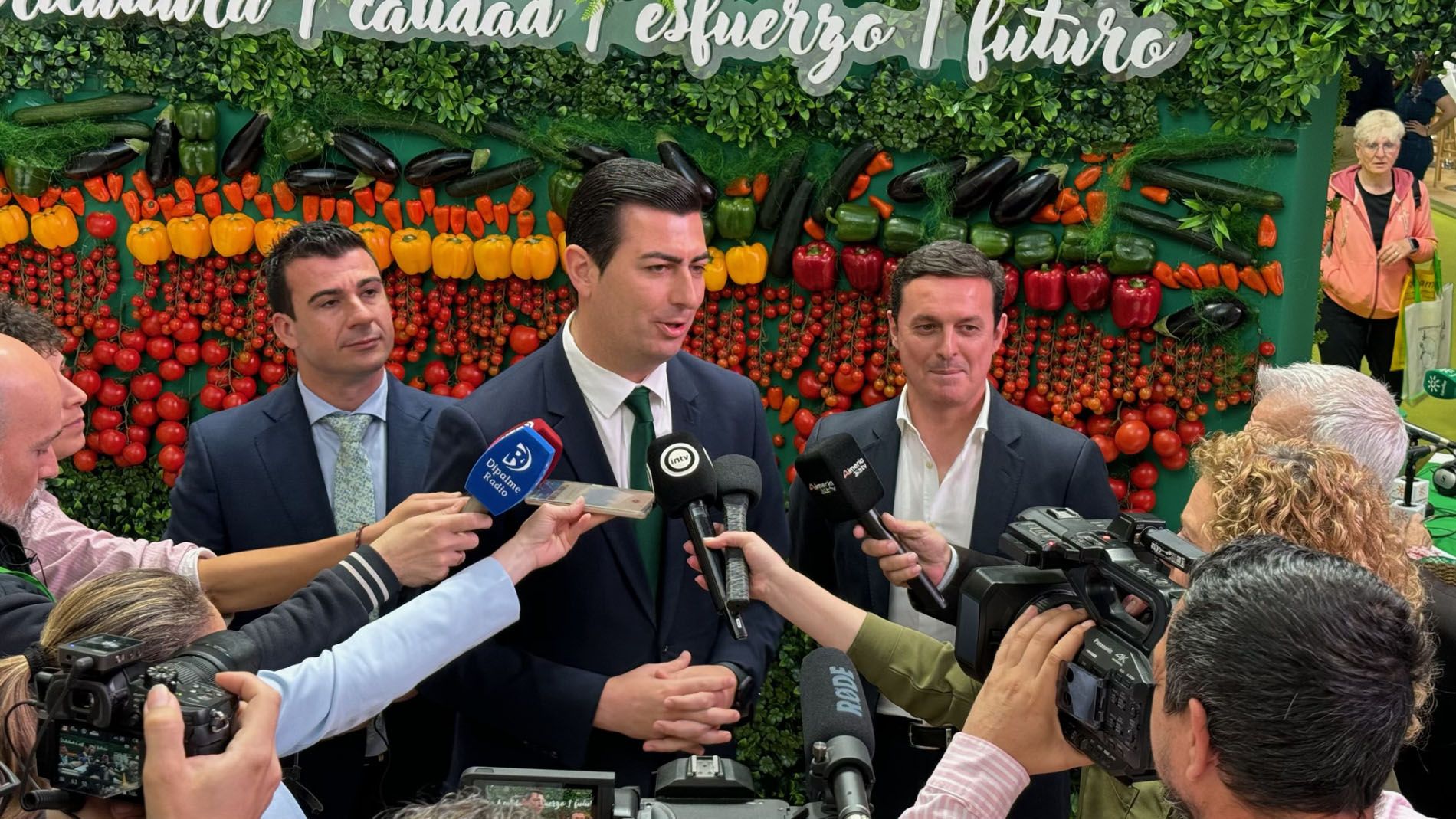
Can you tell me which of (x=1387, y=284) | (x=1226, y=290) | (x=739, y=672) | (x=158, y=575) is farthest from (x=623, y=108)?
(x=1387, y=284)

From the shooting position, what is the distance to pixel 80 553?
2.91 metres

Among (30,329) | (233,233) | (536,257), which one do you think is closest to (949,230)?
(536,257)

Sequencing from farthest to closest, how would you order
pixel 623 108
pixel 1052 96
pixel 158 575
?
pixel 623 108 < pixel 1052 96 < pixel 158 575

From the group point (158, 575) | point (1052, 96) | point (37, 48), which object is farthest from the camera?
point (37, 48)

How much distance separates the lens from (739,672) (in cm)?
289

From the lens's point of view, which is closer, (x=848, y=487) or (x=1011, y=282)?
(x=848, y=487)

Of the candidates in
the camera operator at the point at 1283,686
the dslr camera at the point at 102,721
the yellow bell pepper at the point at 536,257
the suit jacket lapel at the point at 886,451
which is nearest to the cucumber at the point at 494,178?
the yellow bell pepper at the point at 536,257

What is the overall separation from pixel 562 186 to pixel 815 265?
973 millimetres

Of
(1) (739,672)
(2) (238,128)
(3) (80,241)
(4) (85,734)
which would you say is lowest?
(1) (739,672)

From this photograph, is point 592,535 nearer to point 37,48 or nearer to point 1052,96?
point 1052,96

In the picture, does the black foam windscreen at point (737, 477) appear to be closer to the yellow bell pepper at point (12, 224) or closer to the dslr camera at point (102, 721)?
the dslr camera at point (102, 721)

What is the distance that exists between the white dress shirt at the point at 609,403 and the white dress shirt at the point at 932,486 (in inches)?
30.4

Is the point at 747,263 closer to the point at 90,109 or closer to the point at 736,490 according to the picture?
the point at 736,490

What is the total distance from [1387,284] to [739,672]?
5.86 meters
